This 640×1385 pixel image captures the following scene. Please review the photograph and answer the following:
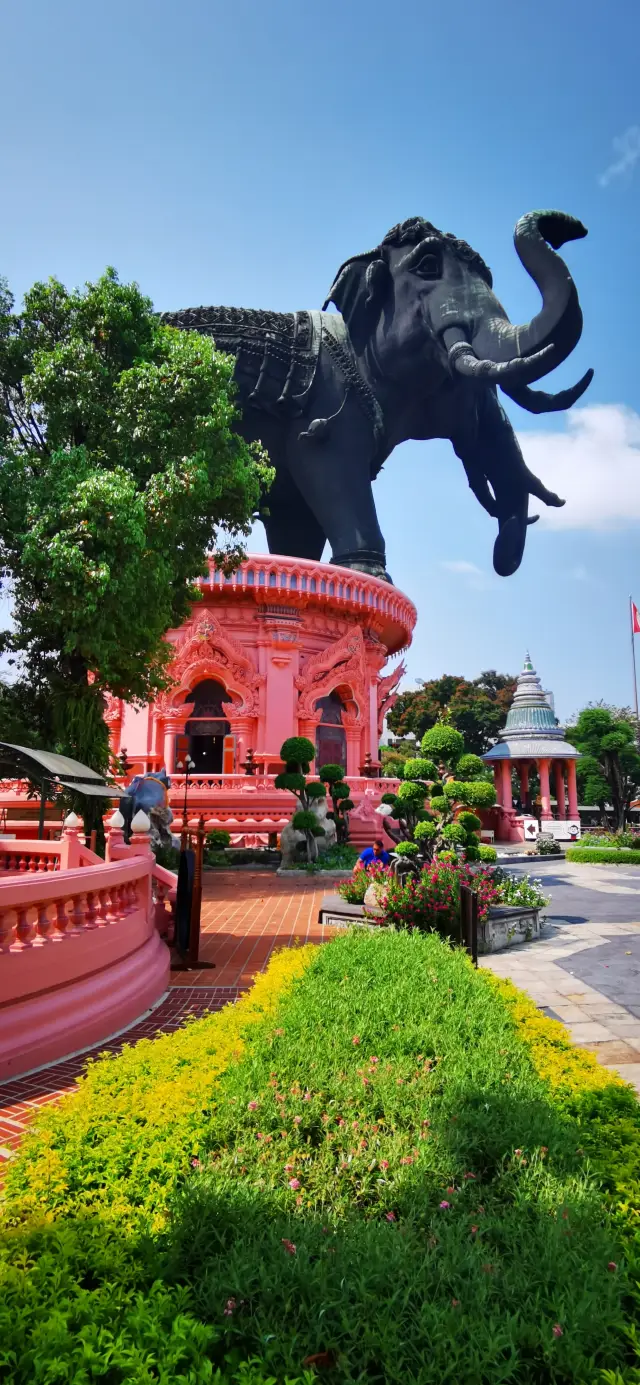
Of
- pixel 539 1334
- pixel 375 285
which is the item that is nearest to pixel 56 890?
pixel 539 1334

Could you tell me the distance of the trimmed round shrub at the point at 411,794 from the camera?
11.3 m

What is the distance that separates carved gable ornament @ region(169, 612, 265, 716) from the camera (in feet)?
78.1

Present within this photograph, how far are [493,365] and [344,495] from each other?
6.40m

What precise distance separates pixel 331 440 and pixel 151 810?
54.9ft

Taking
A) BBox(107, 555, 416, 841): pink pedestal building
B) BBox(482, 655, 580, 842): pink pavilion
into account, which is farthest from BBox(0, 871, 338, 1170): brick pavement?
BBox(482, 655, 580, 842): pink pavilion

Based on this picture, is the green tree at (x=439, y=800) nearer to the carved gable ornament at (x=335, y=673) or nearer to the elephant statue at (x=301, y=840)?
the elephant statue at (x=301, y=840)

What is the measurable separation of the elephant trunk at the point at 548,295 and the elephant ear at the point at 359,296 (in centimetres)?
538

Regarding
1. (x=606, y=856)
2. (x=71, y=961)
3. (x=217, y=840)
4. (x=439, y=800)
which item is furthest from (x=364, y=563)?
(x=71, y=961)

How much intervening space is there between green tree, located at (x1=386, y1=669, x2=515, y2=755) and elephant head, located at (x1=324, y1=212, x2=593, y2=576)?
78.2 feet

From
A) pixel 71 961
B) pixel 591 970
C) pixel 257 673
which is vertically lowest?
pixel 591 970

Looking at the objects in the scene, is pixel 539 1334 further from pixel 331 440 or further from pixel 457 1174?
pixel 331 440

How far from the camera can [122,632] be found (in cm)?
1341

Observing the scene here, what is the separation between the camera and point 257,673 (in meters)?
24.2

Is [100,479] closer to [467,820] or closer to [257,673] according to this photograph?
[467,820]
